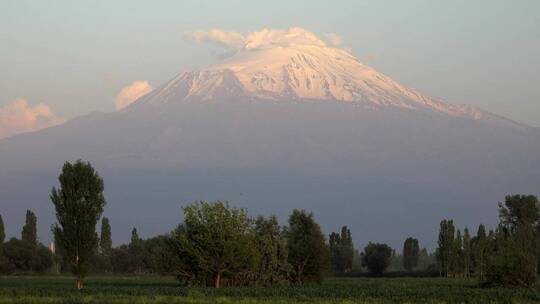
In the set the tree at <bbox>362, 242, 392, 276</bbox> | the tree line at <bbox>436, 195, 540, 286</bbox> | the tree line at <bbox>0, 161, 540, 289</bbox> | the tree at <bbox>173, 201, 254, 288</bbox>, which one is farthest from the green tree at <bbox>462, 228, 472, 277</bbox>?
the tree at <bbox>173, 201, 254, 288</bbox>

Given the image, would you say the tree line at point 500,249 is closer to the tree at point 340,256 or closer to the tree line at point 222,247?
the tree line at point 222,247

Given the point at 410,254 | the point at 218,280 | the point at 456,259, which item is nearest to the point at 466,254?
the point at 456,259

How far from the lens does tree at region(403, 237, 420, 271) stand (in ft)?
523

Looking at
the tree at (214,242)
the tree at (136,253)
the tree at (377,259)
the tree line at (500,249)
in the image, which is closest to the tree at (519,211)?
the tree line at (500,249)

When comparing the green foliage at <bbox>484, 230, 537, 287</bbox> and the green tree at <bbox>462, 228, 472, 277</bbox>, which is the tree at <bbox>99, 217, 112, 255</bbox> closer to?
the green tree at <bbox>462, 228, 472, 277</bbox>

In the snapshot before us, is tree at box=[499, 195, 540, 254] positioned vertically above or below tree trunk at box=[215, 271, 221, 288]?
above

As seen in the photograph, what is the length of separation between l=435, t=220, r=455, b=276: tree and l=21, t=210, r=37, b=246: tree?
64.7 m

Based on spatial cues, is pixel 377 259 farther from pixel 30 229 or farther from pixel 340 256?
pixel 30 229

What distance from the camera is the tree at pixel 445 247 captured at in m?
122

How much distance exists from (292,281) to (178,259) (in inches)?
497

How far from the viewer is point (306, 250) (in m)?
78.7

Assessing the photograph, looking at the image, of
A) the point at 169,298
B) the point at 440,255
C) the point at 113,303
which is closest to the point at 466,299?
the point at 169,298

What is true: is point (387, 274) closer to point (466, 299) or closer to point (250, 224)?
point (250, 224)

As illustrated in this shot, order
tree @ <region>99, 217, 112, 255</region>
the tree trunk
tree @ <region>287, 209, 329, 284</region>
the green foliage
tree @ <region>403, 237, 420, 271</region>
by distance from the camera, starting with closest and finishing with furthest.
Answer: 1. the tree trunk
2. the green foliage
3. tree @ <region>287, 209, 329, 284</region>
4. tree @ <region>99, 217, 112, 255</region>
5. tree @ <region>403, 237, 420, 271</region>
